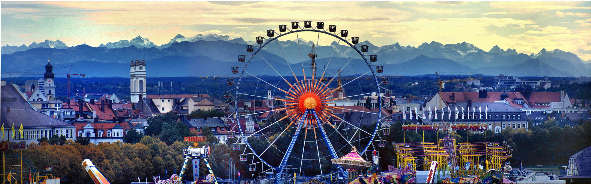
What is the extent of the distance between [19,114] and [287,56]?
98.6 feet

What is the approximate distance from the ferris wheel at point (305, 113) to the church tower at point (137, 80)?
529 inches

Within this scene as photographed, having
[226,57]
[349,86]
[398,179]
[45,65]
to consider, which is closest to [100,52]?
[45,65]

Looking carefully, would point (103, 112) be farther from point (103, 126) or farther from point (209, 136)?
point (209, 136)

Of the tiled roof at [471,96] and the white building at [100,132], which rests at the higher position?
the tiled roof at [471,96]

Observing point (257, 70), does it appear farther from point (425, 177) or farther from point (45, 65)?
point (425, 177)

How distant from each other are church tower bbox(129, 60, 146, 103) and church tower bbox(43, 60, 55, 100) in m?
8.96

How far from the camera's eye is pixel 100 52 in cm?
13200

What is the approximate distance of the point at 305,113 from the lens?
6450cm

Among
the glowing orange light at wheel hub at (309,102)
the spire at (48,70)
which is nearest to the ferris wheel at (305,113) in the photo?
the glowing orange light at wheel hub at (309,102)

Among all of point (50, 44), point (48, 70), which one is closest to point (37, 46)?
point (50, 44)

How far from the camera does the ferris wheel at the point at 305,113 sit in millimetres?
65000

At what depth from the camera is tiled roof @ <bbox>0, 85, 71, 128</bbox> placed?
82.8 m

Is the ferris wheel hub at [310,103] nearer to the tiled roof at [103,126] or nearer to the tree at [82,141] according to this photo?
the tree at [82,141]

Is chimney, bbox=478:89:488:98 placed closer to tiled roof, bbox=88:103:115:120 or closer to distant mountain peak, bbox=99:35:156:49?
distant mountain peak, bbox=99:35:156:49
